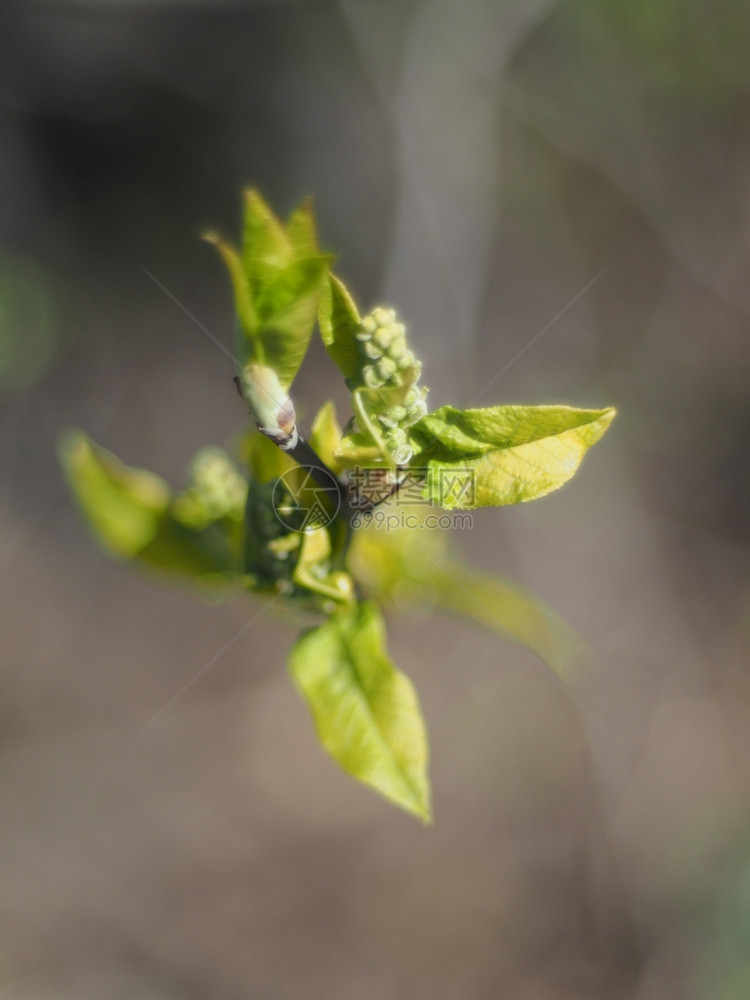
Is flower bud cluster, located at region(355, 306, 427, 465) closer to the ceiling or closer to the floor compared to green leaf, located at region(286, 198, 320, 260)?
closer to the floor

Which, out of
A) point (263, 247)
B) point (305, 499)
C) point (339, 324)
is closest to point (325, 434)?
point (305, 499)

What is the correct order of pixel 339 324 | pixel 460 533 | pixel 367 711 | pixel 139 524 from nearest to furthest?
pixel 339 324 < pixel 367 711 < pixel 139 524 < pixel 460 533

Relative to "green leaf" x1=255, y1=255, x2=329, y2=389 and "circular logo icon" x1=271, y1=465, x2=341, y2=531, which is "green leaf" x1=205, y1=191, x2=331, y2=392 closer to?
"green leaf" x1=255, y1=255, x2=329, y2=389

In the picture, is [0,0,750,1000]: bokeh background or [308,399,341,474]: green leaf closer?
[308,399,341,474]: green leaf

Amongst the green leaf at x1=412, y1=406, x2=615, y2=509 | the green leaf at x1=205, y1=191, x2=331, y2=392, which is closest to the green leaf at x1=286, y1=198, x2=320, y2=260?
the green leaf at x1=205, y1=191, x2=331, y2=392

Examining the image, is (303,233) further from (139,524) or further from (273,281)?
(139,524)

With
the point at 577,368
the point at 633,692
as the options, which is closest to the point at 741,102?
the point at 577,368

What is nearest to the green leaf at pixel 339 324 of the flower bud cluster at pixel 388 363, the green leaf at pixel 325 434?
the flower bud cluster at pixel 388 363

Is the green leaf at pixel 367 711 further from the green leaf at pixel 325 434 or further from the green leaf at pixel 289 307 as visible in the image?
the green leaf at pixel 289 307
